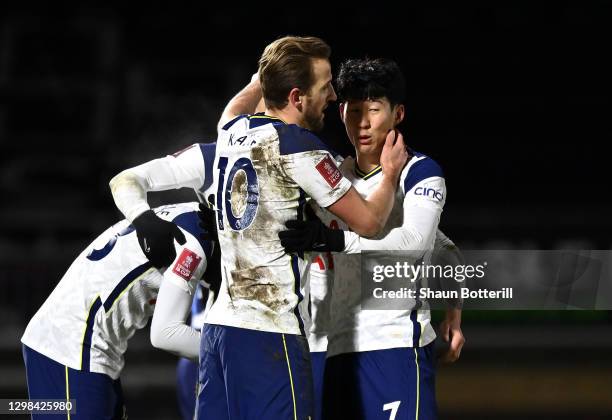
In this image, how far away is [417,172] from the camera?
3.33 meters

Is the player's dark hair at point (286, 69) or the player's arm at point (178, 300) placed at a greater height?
the player's dark hair at point (286, 69)

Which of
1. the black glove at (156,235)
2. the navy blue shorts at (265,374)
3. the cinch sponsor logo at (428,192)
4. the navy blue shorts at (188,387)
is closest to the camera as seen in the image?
the navy blue shorts at (265,374)

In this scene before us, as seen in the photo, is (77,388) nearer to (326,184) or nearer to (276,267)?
(276,267)

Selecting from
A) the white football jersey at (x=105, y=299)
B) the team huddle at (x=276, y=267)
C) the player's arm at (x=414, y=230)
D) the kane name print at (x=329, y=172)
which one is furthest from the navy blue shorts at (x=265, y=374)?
the white football jersey at (x=105, y=299)

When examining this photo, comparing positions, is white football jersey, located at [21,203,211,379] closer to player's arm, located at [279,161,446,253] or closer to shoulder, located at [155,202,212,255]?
shoulder, located at [155,202,212,255]

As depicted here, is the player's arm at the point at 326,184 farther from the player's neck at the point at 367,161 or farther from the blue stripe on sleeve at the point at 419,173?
the player's neck at the point at 367,161

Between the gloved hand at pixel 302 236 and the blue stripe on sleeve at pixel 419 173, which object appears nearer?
the gloved hand at pixel 302 236

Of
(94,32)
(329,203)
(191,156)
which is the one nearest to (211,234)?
(191,156)

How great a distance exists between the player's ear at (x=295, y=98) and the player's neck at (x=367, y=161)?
0.53 meters

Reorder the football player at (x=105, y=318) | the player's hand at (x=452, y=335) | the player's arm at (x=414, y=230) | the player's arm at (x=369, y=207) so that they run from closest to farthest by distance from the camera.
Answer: the player's arm at (x=369, y=207), the player's arm at (x=414, y=230), the football player at (x=105, y=318), the player's hand at (x=452, y=335)

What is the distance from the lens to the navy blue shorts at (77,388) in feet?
11.7

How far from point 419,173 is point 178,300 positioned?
3.28 feet

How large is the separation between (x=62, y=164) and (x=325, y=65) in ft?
33.2

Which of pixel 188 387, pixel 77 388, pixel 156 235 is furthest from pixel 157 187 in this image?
pixel 188 387
